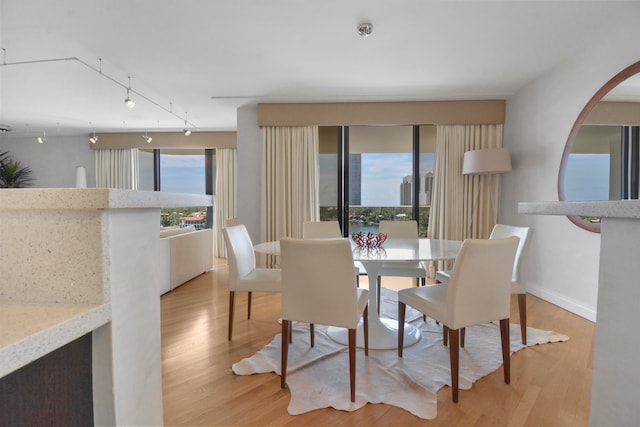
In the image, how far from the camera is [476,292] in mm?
1736

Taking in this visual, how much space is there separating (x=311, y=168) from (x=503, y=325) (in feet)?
10.3

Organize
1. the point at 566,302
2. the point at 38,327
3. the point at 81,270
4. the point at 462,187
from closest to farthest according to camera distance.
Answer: the point at 38,327 < the point at 81,270 < the point at 566,302 < the point at 462,187

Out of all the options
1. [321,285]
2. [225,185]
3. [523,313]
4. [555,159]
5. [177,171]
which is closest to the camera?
[321,285]

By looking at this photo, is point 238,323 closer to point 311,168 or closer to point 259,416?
point 259,416

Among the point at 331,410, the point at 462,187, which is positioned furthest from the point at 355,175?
the point at 331,410

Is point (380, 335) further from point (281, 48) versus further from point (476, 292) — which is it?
point (281, 48)

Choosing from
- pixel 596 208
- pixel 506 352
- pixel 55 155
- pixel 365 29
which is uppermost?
pixel 365 29

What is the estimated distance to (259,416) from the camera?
1.56 metres

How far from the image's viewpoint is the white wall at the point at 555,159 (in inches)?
108

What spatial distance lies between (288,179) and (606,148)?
11.2 feet

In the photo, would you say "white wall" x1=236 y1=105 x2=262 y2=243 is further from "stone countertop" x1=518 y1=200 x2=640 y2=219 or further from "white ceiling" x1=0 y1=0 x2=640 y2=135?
"stone countertop" x1=518 y1=200 x2=640 y2=219

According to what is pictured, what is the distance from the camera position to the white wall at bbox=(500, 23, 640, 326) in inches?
108

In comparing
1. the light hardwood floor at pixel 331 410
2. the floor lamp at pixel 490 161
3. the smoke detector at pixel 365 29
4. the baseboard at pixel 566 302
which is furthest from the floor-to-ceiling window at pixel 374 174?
the light hardwood floor at pixel 331 410

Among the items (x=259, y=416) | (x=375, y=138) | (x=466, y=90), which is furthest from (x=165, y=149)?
(x=259, y=416)
